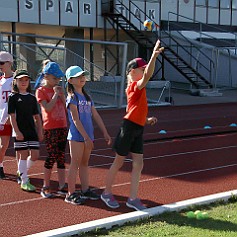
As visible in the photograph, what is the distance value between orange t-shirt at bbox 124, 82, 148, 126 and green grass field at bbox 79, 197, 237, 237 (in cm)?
115

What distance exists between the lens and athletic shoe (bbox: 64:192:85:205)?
5738mm

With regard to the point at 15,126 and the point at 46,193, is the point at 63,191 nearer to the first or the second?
the point at 46,193

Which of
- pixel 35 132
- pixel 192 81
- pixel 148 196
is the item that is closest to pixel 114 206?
pixel 148 196

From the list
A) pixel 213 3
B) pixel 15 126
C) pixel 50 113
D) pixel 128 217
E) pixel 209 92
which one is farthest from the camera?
pixel 213 3

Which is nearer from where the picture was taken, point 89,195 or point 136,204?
point 136,204

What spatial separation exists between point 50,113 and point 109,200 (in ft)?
4.38

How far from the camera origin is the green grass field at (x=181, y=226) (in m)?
4.73

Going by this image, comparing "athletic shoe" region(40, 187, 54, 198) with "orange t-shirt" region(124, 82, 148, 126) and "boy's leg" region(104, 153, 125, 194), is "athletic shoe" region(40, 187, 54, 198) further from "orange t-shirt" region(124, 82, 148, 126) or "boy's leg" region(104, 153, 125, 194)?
"orange t-shirt" region(124, 82, 148, 126)

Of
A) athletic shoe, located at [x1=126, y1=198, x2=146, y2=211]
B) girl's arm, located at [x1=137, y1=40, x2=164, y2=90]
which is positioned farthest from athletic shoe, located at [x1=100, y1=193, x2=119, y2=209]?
girl's arm, located at [x1=137, y1=40, x2=164, y2=90]

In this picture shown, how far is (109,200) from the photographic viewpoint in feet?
18.7

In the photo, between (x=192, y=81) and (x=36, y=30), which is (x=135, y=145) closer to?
(x=192, y=81)

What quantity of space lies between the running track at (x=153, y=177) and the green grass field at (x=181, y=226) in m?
0.44

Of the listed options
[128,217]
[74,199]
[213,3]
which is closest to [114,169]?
[74,199]

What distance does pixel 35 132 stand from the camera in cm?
639
